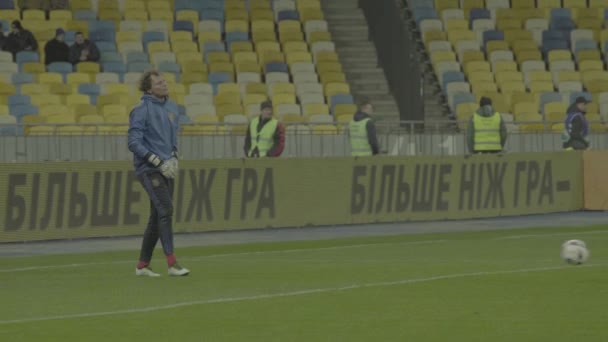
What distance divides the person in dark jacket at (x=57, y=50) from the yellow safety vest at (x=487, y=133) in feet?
31.4

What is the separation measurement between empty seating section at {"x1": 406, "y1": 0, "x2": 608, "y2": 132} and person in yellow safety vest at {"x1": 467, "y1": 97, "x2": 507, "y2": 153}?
261 inches

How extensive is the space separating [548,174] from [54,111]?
9.51 meters

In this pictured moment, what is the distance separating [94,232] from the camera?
23578mm

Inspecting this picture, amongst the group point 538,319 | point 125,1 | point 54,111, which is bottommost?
point 538,319

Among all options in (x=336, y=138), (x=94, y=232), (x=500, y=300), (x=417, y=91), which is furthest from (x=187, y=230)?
(x=417, y=91)

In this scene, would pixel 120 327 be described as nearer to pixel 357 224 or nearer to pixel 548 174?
pixel 357 224

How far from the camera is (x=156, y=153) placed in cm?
1647

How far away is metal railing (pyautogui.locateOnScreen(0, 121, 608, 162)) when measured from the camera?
28.0 m

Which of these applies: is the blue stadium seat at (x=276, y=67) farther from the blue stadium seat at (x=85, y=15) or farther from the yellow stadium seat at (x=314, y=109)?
the blue stadium seat at (x=85, y=15)

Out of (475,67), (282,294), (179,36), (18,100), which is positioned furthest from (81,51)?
(282,294)

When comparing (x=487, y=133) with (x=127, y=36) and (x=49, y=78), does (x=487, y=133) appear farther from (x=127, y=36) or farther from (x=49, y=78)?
(x=127, y=36)

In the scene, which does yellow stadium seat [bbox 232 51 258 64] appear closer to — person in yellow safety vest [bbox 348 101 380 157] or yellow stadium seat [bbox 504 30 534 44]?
yellow stadium seat [bbox 504 30 534 44]

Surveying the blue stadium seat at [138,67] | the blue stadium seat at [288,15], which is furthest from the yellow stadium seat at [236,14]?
the blue stadium seat at [138,67]

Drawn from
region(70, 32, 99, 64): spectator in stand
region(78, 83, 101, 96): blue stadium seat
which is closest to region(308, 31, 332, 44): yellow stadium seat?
region(70, 32, 99, 64): spectator in stand
